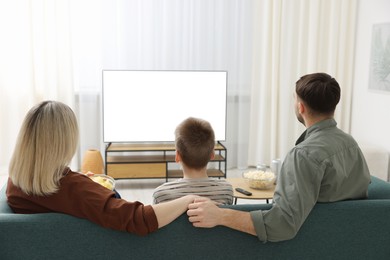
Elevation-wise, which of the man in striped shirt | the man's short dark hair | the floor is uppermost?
the man's short dark hair

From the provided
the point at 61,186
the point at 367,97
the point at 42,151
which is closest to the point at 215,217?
the point at 61,186

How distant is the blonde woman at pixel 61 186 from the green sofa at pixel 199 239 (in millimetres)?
52

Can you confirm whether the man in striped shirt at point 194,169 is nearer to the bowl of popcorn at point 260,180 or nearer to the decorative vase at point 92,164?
the bowl of popcorn at point 260,180

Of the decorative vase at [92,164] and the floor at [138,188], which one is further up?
the decorative vase at [92,164]

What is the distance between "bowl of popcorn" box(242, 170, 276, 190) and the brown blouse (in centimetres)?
192

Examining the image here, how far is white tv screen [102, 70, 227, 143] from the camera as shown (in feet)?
16.9

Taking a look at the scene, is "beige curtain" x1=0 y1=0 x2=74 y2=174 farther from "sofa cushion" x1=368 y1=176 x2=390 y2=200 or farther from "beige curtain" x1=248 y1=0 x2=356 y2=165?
"sofa cushion" x1=368 y1=176 x2=390 y2=200

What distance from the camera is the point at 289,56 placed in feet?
19.4

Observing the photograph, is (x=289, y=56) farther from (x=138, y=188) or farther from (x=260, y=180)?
(x=260, y=180)

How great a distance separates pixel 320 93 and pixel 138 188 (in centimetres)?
331

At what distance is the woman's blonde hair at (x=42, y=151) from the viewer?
1940 mm

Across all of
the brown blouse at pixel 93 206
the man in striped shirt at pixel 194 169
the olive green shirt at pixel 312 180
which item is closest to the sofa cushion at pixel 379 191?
the olive green shirt at pixel 312 180

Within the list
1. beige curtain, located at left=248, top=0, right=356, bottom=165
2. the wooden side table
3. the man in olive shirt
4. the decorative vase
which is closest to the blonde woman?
the man in olive shirt

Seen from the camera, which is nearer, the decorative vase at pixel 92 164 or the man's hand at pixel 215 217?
the man's hand at pixel 215 217
